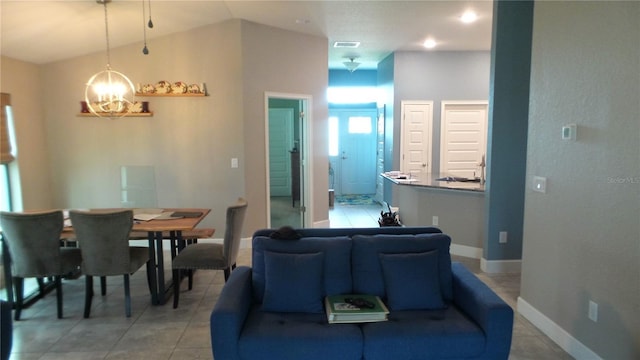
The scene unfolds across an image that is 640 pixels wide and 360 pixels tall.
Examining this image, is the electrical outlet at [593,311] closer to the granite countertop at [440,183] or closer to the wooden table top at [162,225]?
the granite countertop at [440,183]

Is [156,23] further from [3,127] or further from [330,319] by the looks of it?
[330,319]

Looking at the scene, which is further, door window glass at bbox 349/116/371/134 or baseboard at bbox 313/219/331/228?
door window glass at bbox 349/116/371/134

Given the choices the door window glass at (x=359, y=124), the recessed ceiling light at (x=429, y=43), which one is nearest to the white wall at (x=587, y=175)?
the recessed ceiling light at (x=429, y=43)

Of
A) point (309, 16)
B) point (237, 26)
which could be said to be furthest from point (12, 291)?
point (309, 16)

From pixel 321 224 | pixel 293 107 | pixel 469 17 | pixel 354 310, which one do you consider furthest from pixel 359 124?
pixel 354 310

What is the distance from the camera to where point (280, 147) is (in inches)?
245

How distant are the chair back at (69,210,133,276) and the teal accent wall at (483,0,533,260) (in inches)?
141

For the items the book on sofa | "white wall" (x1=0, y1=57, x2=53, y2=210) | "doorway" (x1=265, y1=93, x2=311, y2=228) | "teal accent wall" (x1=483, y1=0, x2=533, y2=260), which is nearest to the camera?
the book on sofa

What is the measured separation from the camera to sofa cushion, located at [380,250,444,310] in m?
2.46

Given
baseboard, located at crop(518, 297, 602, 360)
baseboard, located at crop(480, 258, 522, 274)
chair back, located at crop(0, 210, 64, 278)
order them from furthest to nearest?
baseboard, located at crop(480, 258, 522, 274)
chair back, located at crop(0, 210, 64, 278)
baseboard, located at crop(518, 297, 602, 360)

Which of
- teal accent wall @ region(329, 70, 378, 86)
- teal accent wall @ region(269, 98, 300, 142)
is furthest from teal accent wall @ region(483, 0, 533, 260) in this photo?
teal accent wall @ region(329, 70, 378, 86)

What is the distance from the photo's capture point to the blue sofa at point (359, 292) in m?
2.13

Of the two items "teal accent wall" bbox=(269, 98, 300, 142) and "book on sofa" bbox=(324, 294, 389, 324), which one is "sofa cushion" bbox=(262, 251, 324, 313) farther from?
"teal accent wall" bbox=(269, 98, 300, 142)

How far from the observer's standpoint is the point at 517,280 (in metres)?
4.07
